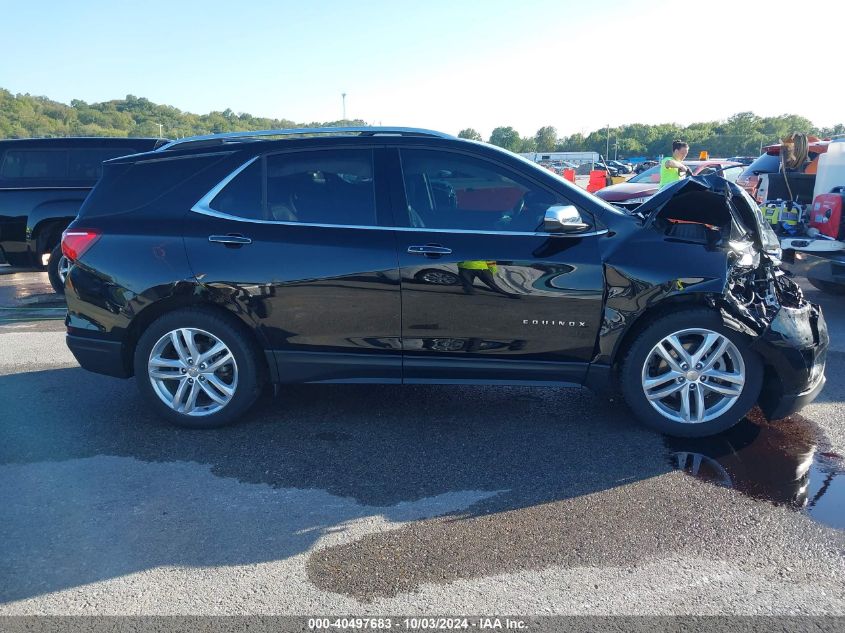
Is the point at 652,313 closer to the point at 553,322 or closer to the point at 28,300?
the point at 553,322

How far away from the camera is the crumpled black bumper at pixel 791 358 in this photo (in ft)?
13.6

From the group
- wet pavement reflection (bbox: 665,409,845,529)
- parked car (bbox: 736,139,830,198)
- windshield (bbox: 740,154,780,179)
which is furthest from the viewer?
windshield (bbox: 740,154,780,179)

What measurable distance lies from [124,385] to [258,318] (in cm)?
177

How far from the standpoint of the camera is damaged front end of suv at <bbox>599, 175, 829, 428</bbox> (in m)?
4.16

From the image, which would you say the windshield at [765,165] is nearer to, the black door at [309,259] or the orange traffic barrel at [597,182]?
the orange traffic barrel at [597,182]

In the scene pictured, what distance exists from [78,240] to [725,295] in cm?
411

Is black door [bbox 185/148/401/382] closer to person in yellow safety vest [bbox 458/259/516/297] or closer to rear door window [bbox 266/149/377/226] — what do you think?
rear door window [bbox 266/149/377/226]

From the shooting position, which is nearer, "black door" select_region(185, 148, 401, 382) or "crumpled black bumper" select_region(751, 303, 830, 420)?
"crumpled black bumper" select_region(751, 303, 830, 420)

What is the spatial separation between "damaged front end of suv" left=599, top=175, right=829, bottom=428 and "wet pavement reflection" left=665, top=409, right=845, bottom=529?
0.73ft

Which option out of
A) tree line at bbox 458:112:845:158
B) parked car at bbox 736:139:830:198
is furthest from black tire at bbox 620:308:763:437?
tree line at bbox 458:112:845:158

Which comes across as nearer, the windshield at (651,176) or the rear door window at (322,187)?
the rear door window at (322,187)

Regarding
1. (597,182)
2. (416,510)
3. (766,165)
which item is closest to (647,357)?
(416,510)

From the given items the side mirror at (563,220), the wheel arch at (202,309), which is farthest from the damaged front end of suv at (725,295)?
the wheel arch at (202,309)

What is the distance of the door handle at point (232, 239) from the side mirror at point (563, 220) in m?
1.85
